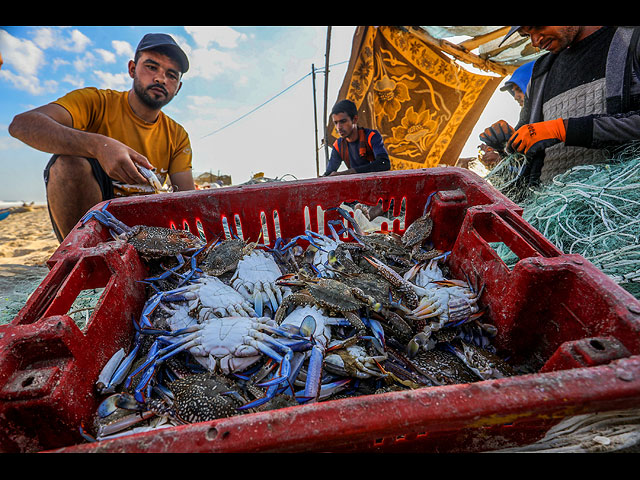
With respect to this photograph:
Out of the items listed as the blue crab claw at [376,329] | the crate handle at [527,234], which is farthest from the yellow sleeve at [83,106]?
the crate handle at [527,234]

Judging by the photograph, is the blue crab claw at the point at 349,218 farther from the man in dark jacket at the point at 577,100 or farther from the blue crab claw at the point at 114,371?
the man in dark jacket at the point at 577,100

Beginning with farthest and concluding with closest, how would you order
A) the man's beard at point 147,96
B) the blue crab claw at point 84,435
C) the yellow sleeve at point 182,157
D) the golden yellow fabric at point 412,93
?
the golden yellow fabric at point 412,93 → the yellow sleeve at point 182,157 → the man's beard at point 147,96 → the blue crab claw at point 84,435

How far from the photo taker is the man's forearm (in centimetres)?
225

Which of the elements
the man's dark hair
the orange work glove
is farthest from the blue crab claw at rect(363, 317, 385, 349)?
the man's dark hair

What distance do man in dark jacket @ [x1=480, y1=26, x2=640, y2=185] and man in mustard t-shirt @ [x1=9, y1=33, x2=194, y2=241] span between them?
3.29m

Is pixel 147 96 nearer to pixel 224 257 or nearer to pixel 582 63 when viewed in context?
pixel 224 257

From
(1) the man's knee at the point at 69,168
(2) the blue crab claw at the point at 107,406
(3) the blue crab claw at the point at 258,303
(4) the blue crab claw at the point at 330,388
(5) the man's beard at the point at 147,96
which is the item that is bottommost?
(4) the blue crab claw at the point at 330,388

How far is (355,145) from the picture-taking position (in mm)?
5074

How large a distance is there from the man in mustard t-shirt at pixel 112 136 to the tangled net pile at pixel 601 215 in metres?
3.08

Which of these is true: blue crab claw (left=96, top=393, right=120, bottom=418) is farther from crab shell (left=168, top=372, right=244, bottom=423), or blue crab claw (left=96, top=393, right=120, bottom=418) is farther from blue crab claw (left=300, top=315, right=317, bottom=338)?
blue crab claw (left=300, top=315, right=317, bottom=338)

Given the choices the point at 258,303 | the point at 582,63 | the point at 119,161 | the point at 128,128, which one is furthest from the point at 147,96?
the point at 582,63

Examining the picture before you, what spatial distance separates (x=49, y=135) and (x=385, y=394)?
10.2 ft

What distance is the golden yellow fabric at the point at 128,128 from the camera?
280 cm
